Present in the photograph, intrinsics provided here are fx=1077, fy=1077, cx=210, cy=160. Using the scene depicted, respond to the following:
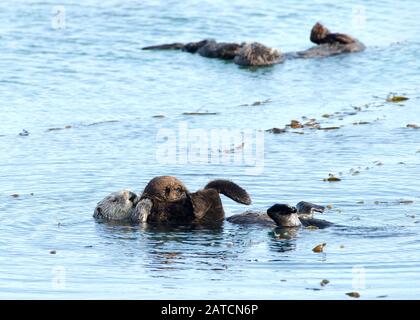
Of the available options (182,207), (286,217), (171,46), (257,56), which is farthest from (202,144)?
(171,46)

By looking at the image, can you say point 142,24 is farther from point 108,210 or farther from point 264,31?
point 108,210

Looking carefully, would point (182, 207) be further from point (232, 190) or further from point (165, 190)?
point (232, 190)

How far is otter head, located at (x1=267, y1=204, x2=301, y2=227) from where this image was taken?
27.5 feet

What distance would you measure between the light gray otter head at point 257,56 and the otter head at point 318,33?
1039 millimetres

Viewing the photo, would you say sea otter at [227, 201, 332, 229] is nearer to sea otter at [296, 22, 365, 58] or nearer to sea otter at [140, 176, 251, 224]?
sea otter at [140, 176, 251, 224]

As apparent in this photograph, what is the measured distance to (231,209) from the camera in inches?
373

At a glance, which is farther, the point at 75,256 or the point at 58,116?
the point at 58,116

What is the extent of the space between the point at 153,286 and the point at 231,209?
2545 mm

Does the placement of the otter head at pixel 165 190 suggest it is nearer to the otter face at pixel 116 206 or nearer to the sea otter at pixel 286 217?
the otter face at pixel 116 206

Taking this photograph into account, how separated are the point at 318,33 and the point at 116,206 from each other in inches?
374

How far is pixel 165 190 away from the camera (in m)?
8.88

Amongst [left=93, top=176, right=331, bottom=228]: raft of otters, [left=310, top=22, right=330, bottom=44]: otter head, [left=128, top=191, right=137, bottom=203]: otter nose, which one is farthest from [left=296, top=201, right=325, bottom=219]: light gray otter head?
[left=310, top=22, right=330, bottom=44]: otter head
